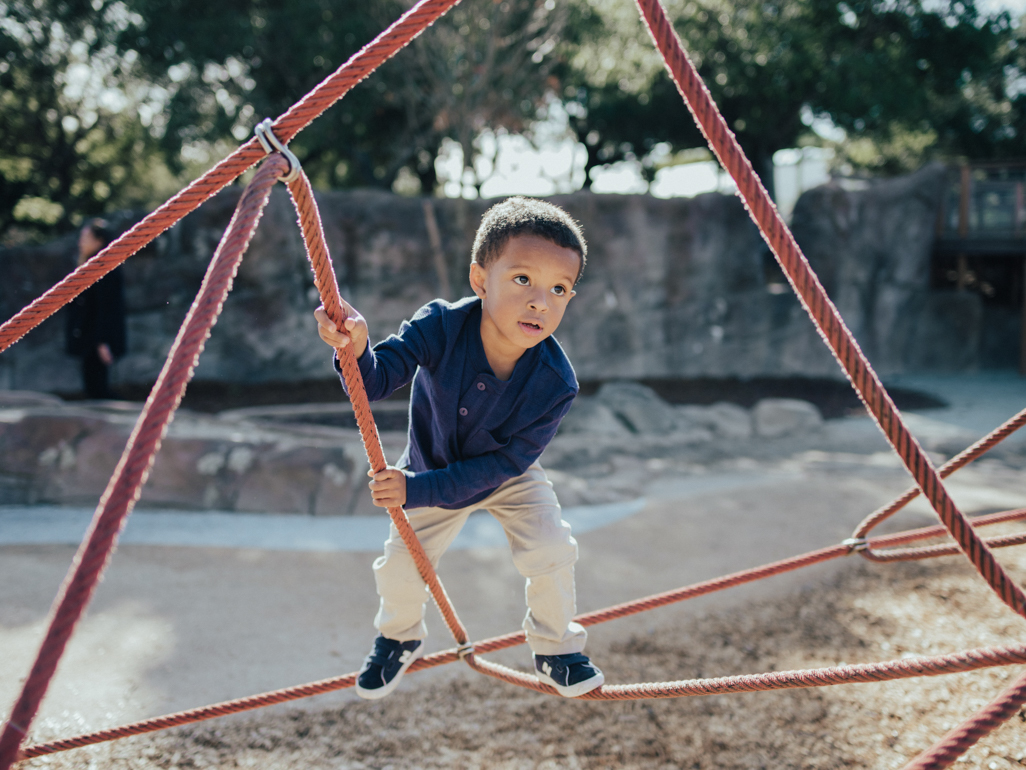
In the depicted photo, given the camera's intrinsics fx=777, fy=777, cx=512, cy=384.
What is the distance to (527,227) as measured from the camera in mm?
1347

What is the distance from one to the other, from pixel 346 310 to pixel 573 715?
1.45 meters

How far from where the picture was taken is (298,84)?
9.10 metres

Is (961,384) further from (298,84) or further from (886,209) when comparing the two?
(298,84)

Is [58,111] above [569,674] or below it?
above

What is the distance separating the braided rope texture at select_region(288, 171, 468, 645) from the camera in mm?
1143

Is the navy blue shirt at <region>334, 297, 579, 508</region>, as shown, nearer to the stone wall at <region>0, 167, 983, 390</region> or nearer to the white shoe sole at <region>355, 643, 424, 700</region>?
the white shoe sole at <region>355, 643, 424, 700</region>

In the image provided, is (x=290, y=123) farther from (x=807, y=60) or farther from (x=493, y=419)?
(x=807, y=60)

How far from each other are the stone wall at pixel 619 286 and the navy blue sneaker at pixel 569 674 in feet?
19.2

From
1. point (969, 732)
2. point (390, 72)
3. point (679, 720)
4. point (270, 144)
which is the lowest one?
point (679, 720)

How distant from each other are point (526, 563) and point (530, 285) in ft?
1.91

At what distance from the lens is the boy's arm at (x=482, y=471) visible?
1443 mm

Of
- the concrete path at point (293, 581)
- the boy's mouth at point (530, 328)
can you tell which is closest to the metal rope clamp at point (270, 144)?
the boy's mouth at point (530, 328)

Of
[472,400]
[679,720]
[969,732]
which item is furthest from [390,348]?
[679,720]

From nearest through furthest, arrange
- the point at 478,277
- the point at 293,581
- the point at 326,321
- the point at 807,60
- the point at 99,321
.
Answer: the point at 326,321 < the point at 478,277 < the point at 293,581 < the point at 99,321 < the point at 807,60
